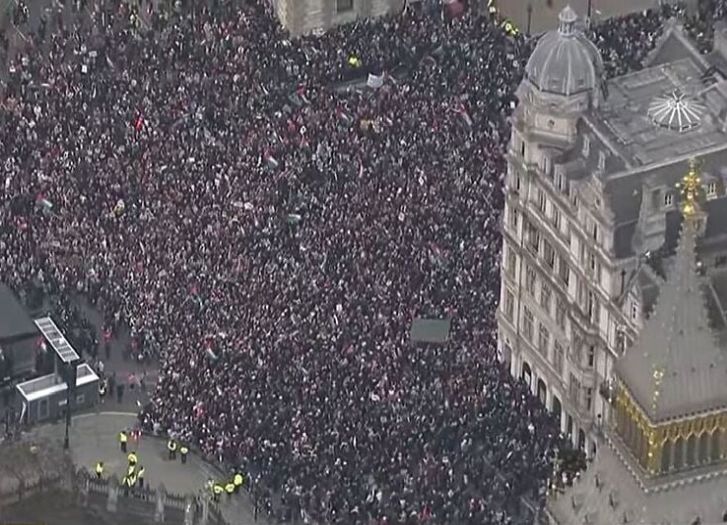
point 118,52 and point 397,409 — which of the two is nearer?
point 397,409

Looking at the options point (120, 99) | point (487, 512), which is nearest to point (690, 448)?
point (487, 512)

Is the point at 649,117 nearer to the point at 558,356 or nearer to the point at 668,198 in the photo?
the point at 668,198

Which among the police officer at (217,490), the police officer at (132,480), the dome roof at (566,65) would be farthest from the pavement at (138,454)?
the dome roof at (566,65)

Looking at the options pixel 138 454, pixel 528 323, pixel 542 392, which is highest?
pixel 528 323

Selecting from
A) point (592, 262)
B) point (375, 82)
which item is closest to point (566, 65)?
point (592, 262)

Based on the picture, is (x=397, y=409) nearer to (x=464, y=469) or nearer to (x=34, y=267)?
(x=464, y=469)

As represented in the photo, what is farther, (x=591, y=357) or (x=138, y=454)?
(x=138, y=454)
